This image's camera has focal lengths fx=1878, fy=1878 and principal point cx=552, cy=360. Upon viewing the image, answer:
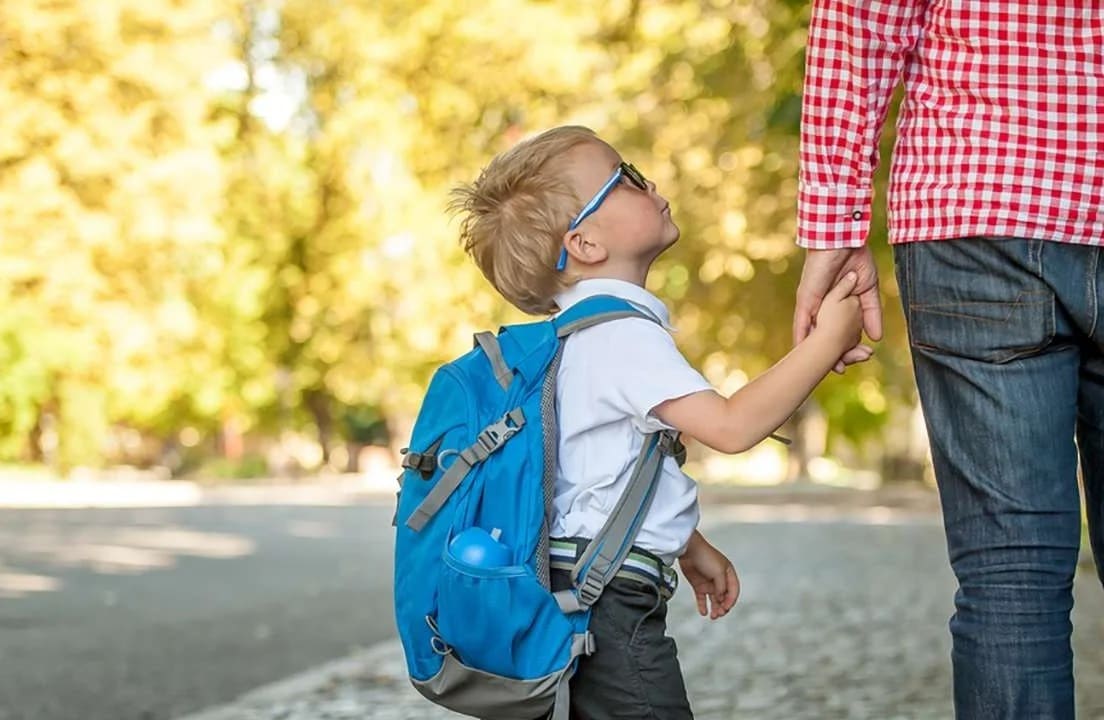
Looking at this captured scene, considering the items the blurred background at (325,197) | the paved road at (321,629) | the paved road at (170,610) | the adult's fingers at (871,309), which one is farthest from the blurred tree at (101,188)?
the adult's fingers at (871,309)

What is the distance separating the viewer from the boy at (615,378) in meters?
2.84

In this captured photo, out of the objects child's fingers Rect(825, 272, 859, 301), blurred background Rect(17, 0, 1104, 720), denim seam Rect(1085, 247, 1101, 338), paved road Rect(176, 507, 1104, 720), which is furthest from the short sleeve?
paved road Rect(176, 507, 1104, 720)

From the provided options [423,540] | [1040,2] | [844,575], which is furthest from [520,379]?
[844,575]

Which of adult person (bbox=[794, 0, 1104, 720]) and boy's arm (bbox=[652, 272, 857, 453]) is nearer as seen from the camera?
adult person (bbox=[794, 0, 1104, 720])

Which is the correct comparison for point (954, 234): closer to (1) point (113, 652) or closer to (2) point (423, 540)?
(2) point (423, 540)

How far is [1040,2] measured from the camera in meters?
2.72

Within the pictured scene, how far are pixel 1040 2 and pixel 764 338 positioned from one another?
40.7ft

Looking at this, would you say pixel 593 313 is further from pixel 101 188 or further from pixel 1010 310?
pixel 101 188

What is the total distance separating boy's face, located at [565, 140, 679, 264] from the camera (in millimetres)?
3029

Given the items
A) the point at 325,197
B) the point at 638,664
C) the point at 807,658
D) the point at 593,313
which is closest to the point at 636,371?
the point at 593,313

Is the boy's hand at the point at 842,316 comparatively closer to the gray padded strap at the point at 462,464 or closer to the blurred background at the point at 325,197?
the gray padded strap at the point at 462,464

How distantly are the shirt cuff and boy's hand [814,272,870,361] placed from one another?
66mm

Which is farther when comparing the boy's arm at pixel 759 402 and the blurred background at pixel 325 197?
the blurred background at pixel 325 197

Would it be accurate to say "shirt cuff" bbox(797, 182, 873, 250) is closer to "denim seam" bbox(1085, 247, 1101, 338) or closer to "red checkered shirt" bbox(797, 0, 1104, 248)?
"red checkered shirt" bbox(797, 0, 1104, 248)
